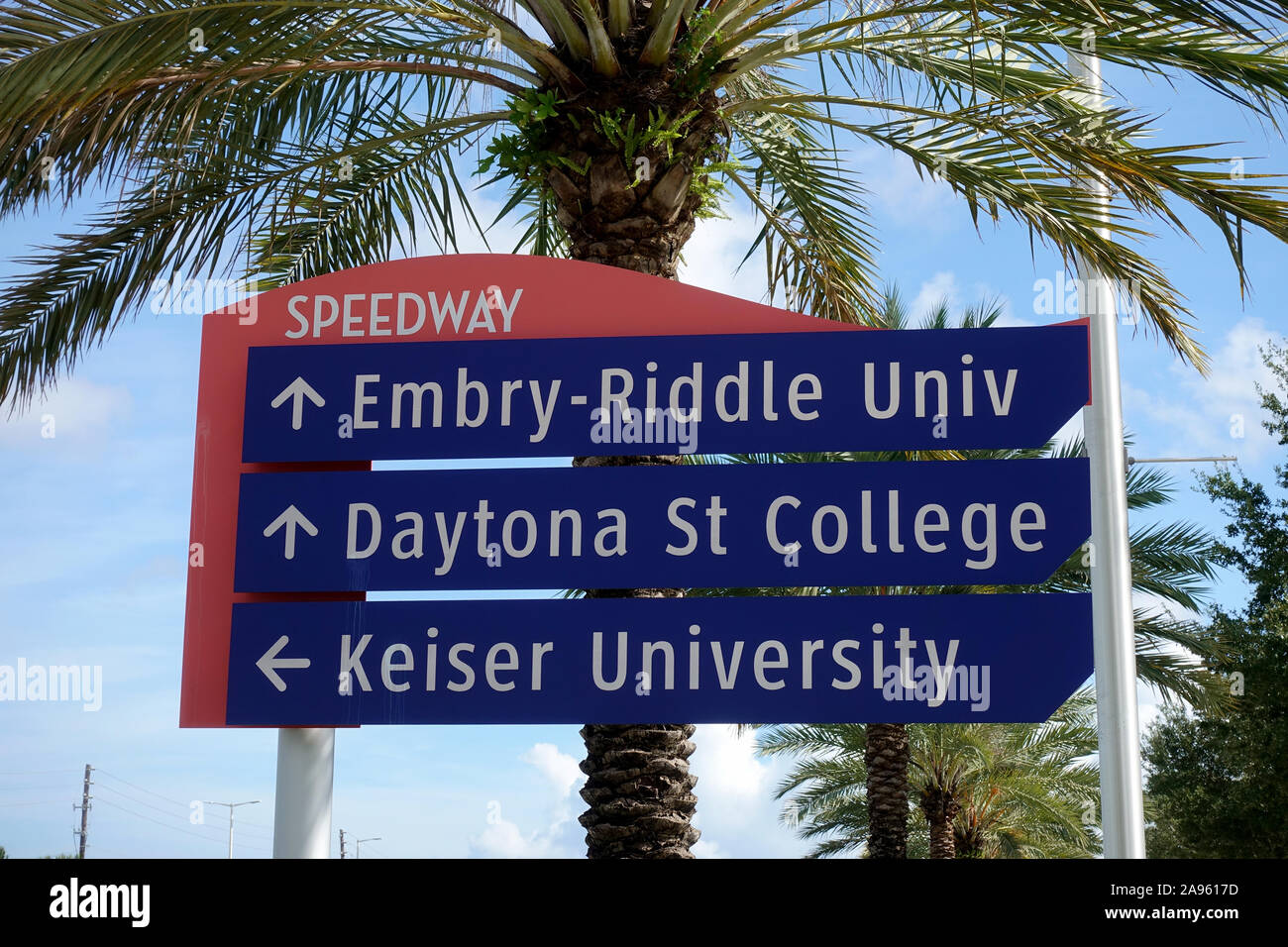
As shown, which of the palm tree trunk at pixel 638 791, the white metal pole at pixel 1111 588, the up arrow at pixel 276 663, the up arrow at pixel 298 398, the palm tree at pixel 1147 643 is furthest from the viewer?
the palm tree at pixel 1147 643

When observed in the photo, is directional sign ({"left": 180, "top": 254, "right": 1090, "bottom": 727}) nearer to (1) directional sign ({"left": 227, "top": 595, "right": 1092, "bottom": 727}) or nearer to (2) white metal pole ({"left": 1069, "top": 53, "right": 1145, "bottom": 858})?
(1) directional sign ({"left": 227, "top": 595, "right": 1092, "bottom": 727})

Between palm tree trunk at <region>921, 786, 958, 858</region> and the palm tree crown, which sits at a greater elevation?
the palm tree crown

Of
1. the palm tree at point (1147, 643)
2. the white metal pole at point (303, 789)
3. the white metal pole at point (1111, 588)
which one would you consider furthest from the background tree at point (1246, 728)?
the white metal pole at point (303, 789)

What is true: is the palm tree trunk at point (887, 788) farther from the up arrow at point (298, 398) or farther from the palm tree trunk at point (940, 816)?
the up arrow at point (298, 398)

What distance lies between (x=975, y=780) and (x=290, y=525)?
17806 millimetres

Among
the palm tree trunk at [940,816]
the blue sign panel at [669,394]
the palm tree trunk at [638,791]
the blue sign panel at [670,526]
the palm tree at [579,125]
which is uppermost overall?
the palm tree at [579,125]

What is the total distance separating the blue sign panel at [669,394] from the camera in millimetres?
4242

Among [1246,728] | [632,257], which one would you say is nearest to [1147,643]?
[1246,728]

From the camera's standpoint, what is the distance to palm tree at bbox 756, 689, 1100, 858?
1855cm

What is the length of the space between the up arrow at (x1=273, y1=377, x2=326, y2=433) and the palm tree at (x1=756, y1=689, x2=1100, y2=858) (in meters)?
13.0

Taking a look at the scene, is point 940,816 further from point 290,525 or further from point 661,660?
point 290,525

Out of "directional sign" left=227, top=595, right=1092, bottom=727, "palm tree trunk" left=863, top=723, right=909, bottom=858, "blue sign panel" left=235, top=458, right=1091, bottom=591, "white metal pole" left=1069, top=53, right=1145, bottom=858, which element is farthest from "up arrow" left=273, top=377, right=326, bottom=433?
"palm tree trunk" left=863, top=723, right=909, bottom=858

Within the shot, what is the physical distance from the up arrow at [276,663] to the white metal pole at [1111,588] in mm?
4041

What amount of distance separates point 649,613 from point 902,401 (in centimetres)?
116
